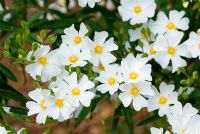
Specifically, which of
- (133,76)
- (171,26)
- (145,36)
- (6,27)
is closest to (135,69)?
(133,76)

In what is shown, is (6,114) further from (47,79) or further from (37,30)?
(37,30)

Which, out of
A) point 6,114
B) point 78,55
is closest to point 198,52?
point 78,55

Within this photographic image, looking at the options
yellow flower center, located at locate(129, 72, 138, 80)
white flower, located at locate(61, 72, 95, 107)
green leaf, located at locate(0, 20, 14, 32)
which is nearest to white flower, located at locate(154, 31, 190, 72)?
yellow flower center, located at locate(129, 72, 138, 80)

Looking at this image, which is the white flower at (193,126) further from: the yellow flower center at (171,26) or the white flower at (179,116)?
the yellow flower center at (171,26)

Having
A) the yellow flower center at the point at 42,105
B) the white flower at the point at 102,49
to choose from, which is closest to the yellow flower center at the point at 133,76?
the white flower at the point at 102,49

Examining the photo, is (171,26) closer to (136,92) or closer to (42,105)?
(136,92)
